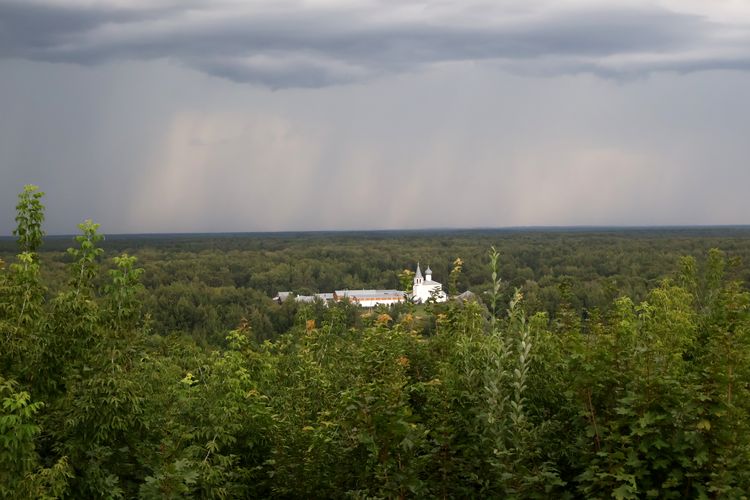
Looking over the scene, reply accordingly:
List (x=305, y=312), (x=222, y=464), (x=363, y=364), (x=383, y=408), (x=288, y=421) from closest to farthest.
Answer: (x=383, y=408)
(x=363, y=364)
(x=222, y=464)
(x=288, y=421)
(x=305, y=312)

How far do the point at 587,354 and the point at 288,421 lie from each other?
3951 mm

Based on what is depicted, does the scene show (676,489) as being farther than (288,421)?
No

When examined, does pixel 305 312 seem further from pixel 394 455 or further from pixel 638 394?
pixel 638 394

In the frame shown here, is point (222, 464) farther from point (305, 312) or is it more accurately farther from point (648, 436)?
point (305, 312)

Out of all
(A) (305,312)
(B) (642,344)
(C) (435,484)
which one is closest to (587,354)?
(B) (642,344)

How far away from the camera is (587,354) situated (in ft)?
20.2

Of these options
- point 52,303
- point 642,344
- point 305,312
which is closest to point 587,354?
point 642,344

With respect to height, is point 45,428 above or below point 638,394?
below

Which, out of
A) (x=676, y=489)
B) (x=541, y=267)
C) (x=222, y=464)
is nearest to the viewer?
(x=676, y=489)

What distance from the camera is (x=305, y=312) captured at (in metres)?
13.0

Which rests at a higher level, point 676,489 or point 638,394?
point 638,394

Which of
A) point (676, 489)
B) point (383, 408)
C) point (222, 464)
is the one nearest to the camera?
point (676, 489)

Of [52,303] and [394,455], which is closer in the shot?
[394,455]

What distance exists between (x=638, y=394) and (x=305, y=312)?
813 centimetres
